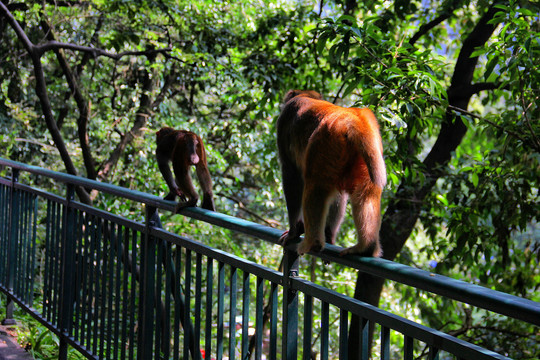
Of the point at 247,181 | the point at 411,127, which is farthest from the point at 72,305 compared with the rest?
the point at 247,181

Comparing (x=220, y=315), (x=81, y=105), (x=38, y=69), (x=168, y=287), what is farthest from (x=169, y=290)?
(x=81, y=105)

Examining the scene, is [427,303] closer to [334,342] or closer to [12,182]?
[334,342]

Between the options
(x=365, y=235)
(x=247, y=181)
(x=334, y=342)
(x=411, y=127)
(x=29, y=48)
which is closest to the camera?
(x=365, y=235)

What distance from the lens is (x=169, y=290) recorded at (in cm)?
272

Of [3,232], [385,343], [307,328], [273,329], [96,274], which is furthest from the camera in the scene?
[3,232]

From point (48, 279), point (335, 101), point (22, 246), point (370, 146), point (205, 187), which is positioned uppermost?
point (335, 101)

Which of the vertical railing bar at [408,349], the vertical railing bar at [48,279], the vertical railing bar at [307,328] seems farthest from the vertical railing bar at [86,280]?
the vertical railing bar at [408,349]

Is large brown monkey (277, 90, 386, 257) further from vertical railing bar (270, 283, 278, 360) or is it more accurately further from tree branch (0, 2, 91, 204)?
tree branch (0, 2, 91, 204)

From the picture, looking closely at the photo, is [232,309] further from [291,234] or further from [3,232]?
[3,232]

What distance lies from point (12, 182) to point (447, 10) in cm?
439

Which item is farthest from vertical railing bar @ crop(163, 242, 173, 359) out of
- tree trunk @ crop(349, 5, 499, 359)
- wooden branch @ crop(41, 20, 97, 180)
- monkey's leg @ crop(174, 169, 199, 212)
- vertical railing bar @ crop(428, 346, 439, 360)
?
wooden branch @ crop(41, 20, 97, 180)

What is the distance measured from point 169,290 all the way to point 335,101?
11.9 ft

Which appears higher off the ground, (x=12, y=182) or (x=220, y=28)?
(x=220, y=28)

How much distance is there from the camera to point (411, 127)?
436cm
